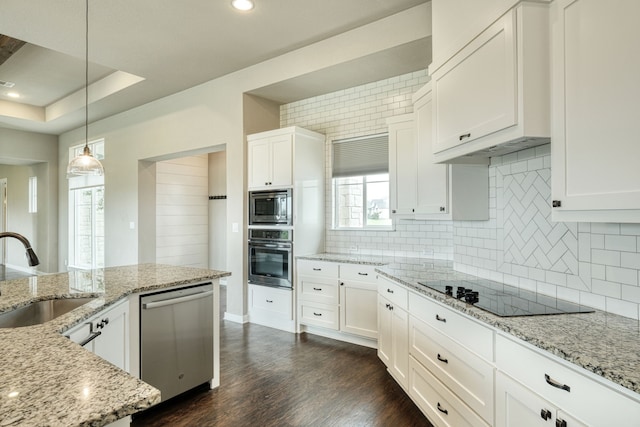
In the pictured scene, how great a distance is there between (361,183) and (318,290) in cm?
142

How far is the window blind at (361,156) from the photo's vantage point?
4.18m

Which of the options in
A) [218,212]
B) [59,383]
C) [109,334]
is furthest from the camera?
[218,212]

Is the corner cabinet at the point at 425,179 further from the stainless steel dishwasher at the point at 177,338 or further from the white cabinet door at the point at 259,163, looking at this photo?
the stainless steel dishwasher at the point at 177,338

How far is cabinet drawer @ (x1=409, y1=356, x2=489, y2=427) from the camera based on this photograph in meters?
1.80

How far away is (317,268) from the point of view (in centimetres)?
395

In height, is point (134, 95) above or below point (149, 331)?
above

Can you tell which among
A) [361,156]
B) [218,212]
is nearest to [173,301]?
[361,156]

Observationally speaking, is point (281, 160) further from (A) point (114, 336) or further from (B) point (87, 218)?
(B) point (87, 218)

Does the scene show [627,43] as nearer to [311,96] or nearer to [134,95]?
[311,96]

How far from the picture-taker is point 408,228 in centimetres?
390

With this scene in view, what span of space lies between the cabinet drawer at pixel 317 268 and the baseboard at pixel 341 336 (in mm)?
640

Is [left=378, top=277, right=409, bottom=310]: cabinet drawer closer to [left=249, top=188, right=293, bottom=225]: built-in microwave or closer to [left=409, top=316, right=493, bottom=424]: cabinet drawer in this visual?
[left=409, top=316, right=493, bottom=424]: cabinet drawer

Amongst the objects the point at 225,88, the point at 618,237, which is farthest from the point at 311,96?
the point at 618,237

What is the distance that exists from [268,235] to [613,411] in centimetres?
362
